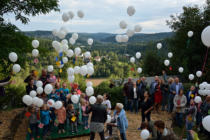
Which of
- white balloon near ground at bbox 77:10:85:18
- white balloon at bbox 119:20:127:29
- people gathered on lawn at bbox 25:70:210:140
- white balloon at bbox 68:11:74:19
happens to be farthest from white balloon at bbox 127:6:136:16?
people gathered on lawn at bbox 25:70:210:140

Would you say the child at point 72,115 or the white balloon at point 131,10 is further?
the white balloon at point 131,10

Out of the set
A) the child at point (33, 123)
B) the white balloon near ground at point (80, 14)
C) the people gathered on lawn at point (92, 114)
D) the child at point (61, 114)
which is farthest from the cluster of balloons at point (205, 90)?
the child at point (33, 123)

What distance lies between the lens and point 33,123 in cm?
600

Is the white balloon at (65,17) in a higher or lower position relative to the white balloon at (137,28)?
higher

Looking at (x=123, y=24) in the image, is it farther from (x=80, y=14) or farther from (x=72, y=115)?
(x=72, y=115)

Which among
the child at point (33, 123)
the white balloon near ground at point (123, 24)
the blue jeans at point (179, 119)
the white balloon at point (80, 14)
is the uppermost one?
the white balloon at point (80, 14)

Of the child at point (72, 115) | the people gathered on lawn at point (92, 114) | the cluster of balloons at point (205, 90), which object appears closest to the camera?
the people gathered on lawn at point (92, 114)

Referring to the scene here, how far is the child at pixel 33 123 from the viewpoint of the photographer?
5.91m

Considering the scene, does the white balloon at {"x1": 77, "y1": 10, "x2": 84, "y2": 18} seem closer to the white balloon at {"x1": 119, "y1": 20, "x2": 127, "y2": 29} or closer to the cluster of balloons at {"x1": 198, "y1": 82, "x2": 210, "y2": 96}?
the white balloon at {"x1": 119, "y1": 20, "x2": 127, "y2": 29}

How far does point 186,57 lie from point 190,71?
1.28 metres

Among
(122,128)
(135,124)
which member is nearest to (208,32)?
(122,128)

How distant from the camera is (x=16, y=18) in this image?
8484mm

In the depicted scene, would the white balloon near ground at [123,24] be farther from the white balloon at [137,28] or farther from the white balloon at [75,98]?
the white balloon at [75,98]

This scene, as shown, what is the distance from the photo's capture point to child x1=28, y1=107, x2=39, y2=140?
19.4 ft
